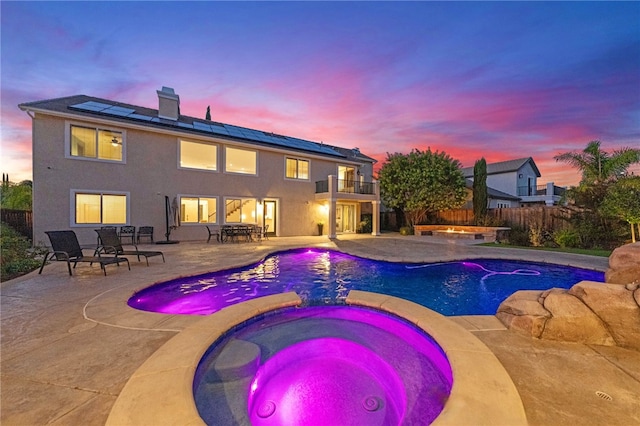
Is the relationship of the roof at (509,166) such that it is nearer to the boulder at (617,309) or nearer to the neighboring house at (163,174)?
the neighboring house at (163,174)

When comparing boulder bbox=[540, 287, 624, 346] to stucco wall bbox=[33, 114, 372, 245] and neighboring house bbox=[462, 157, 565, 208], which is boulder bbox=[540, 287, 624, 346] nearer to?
stucco wall bbox=[33, 114, 372, 245]

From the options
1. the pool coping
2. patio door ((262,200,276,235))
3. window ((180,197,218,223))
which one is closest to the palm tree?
the pool coping

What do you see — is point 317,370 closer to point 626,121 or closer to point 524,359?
point 524,359

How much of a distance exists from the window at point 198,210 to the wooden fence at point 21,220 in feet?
19.1

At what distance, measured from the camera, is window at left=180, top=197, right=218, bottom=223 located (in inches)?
545

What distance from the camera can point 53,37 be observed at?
10.4 meters

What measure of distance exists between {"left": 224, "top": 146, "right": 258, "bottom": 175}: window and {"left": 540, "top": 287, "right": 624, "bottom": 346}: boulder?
14.8m

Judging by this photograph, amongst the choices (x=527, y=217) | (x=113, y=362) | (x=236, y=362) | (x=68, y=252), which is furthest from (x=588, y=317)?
(x=527, y=217)

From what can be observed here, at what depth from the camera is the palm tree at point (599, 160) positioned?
1399 centimetres

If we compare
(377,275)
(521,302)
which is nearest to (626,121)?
(377,275)

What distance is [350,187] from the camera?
18.9 m

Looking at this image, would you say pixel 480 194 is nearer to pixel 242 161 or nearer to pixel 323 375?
pixel 242 161

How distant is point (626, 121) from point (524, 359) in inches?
807

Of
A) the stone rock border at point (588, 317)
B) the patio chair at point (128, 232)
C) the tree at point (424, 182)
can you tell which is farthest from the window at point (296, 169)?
the stone rock border at point (588, 317)
